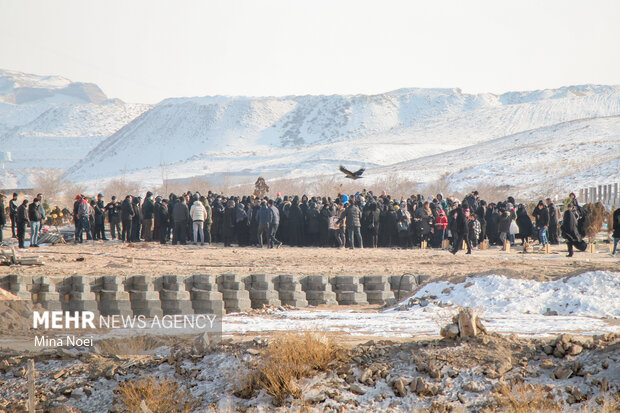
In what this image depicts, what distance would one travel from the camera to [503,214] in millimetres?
22234

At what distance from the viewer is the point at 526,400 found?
7508 millimetres

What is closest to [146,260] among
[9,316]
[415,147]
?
[9,316]

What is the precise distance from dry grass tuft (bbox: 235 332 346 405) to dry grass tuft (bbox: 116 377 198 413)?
0.59m

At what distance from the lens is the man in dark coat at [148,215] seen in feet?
80.6

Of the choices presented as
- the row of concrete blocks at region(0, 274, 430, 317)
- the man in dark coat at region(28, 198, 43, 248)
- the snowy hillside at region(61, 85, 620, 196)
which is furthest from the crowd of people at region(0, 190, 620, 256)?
the snowy hillside at region(61, 85, 620, 196)

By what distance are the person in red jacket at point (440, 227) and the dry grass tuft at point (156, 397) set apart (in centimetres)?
1545

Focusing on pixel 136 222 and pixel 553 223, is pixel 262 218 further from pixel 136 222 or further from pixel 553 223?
pixel 553 223

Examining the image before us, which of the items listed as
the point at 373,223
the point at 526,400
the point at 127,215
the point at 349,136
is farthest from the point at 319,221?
the point at 349,136

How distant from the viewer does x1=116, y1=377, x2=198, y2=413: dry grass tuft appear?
8.10 metres

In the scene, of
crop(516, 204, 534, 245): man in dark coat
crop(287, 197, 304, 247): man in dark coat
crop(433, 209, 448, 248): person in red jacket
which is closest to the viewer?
crop(433, 209, 448, 248): person in red jacket

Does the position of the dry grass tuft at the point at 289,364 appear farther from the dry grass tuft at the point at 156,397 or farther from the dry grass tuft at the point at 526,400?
the dry grass tuft at the point at 526,400

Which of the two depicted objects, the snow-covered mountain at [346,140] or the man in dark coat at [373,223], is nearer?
the man in dark coat at [373,223]

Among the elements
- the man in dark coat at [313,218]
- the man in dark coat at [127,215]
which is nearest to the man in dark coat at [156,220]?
the man in dark coat at [127,215]

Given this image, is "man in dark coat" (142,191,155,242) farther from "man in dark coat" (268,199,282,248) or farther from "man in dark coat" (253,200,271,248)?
"man in dark coat" (268,199,282,248)
